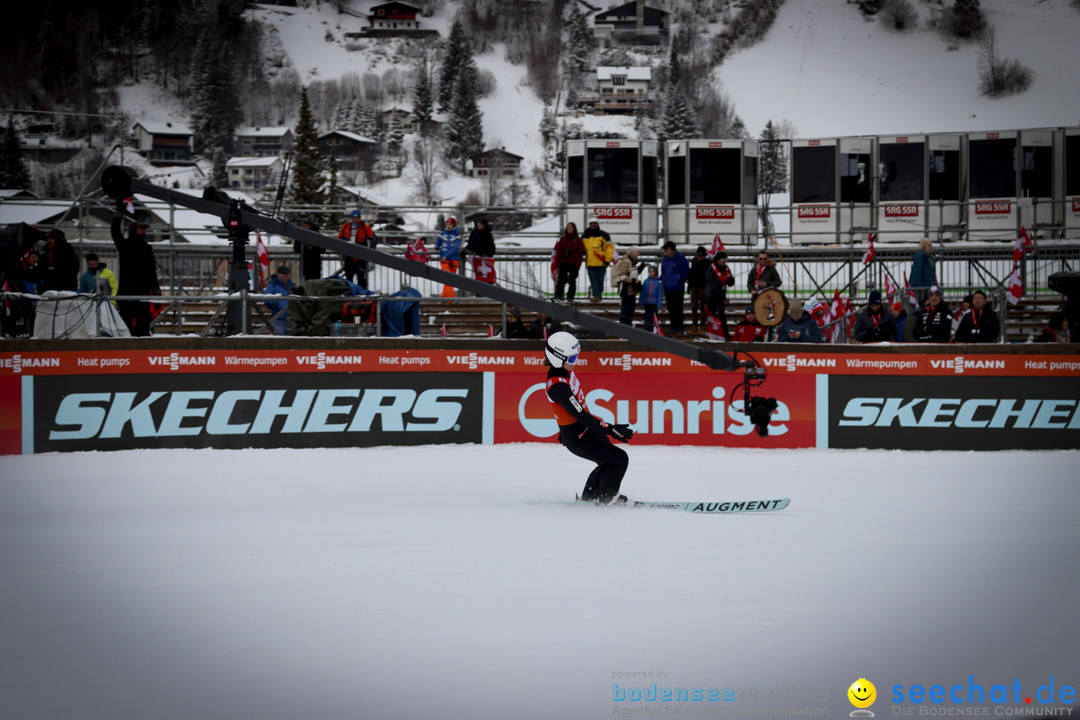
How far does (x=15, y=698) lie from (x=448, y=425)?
903cm

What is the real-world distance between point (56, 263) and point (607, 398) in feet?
27.9

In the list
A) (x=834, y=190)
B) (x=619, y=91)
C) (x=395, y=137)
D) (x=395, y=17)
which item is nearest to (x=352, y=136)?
(x=395, y=137)

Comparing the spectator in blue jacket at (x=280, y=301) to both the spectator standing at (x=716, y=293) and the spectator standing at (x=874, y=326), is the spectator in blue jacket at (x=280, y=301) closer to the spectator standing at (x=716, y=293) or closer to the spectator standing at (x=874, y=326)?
the spectator standing at (x=716, y=293)

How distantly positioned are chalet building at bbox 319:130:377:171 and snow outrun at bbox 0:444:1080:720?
10777cm

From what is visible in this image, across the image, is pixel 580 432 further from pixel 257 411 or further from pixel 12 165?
pixel 12 165

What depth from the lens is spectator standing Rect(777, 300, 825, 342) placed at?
14.6 metres

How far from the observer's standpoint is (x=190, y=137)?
11419 cm

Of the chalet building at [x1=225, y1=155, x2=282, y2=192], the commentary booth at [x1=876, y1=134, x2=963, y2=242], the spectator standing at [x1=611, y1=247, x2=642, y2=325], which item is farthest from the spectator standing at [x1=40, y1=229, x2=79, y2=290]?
the chalet building at [x1=225, y1=155, x2=282, y2=192]

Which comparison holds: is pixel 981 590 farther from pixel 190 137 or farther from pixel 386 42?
pixel 386 42

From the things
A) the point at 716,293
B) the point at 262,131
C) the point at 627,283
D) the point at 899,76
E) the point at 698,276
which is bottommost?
the point at 716,293

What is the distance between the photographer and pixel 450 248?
18.5 metres

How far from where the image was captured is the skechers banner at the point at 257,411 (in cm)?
1299

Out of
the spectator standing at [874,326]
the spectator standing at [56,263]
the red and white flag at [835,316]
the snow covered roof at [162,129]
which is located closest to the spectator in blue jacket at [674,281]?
the red and white flag at [835,316]

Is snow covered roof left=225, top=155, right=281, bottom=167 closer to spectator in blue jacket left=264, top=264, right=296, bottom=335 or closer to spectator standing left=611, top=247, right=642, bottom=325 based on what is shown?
spectator standing left=611, top=247, right=642, bottom=325
